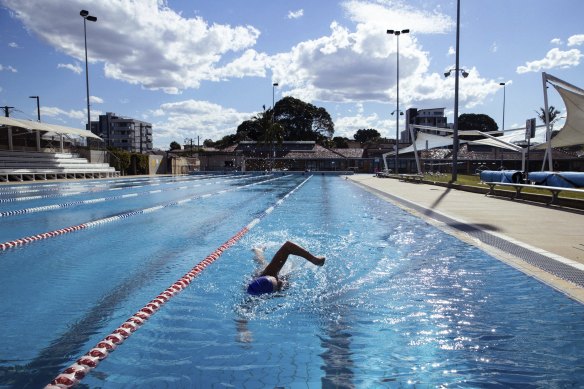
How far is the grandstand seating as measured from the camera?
2258 cm

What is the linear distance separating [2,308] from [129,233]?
425 cm

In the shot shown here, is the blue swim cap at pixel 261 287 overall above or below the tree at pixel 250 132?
below

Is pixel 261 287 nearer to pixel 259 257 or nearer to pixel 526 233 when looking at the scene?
pixel 259 257

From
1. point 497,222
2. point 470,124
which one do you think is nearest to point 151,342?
point 497,222

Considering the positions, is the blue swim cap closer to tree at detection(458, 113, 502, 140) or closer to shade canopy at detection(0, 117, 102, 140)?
shade canopy at detection(0, 117, 102, 140)

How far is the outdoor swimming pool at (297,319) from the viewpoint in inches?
109

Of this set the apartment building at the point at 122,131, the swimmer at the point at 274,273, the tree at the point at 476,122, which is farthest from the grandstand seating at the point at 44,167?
the tree at the point at 476,122

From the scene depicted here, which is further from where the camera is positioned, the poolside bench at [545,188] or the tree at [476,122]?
the tree at [476,122]

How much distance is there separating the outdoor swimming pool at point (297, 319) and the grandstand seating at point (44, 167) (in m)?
18.8

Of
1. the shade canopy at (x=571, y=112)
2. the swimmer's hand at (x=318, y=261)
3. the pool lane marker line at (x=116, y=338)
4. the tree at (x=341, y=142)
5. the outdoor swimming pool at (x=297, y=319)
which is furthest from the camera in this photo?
the tree at (x=341, y=142)

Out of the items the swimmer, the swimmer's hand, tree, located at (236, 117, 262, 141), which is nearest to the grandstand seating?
the swimmer

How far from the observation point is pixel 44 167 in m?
25.1

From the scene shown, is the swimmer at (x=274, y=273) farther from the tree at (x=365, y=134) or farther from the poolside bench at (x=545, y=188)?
the tree at (x=365, y=134)

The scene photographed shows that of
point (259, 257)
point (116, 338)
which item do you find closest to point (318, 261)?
point (259, 257)
